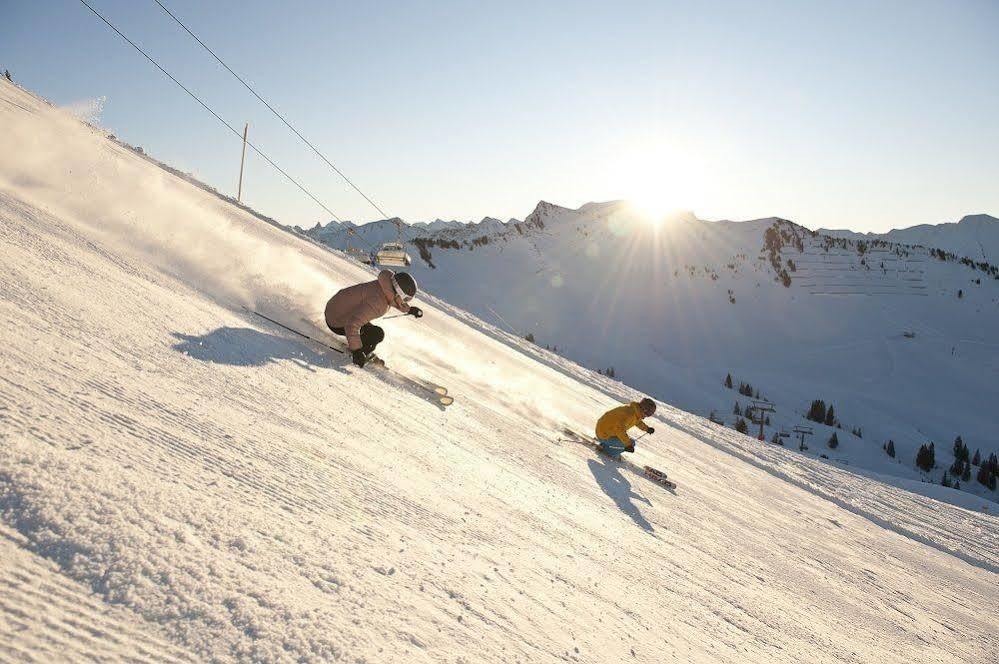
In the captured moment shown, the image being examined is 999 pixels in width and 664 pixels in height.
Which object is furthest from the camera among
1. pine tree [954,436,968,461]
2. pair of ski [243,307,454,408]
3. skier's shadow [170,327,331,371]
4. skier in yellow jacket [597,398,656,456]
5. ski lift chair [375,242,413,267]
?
pine tree [954,436,968,461]

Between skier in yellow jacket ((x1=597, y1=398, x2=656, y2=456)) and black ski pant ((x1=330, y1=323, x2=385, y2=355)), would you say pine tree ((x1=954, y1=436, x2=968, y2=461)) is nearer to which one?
skier in yellow jacket ((x1=597, y1=398, x2=656, y2=456))

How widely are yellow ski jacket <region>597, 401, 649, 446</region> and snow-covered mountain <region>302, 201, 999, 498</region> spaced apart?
2211 cm

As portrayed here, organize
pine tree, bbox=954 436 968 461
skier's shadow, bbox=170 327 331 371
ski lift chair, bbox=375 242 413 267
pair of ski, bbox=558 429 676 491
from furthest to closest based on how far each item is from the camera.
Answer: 1. pine tree, bbox=954 436 968 461
2. ski lift chair, bbox=375 242 413 267
3. pair of ski, bbox=558 429 676 491
4. skier's shadow, bbox=170 327 331 371

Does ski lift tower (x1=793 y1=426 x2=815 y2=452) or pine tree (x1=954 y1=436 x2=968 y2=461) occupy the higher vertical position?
pine tree (x1=954 y1=436 x2=968 y2=461)

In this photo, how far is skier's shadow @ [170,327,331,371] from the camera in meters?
4.52

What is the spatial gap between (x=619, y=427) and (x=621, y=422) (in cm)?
8

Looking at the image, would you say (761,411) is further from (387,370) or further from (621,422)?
(387,370)

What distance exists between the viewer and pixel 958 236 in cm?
16875

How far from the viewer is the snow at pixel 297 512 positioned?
1.90 m

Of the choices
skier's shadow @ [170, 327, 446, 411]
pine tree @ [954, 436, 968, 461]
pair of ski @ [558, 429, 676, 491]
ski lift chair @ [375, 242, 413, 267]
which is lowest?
pair of ski @ [558, 429, 676, 491]

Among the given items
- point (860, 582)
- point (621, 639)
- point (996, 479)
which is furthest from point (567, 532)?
point (996, 479)

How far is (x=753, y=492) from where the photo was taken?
10867 mm

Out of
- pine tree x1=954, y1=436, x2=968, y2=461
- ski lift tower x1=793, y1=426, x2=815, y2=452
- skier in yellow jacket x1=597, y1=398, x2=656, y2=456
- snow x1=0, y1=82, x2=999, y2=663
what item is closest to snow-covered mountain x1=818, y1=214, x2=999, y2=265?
pine tree x1=954, y1=436, x2=968, y2=461

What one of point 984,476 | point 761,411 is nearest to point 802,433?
point 761,411
